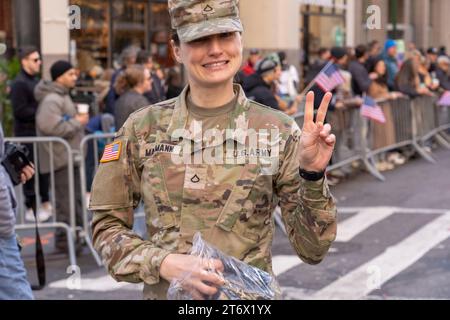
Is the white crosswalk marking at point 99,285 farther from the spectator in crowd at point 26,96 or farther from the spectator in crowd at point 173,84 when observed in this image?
the spectator in crowd at point 173,84

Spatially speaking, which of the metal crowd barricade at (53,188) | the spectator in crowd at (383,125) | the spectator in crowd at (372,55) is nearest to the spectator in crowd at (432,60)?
the spectator in crowd at (372,55)

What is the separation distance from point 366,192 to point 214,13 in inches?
366

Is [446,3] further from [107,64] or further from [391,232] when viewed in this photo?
[391,232]

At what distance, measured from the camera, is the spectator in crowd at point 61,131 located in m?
8.30

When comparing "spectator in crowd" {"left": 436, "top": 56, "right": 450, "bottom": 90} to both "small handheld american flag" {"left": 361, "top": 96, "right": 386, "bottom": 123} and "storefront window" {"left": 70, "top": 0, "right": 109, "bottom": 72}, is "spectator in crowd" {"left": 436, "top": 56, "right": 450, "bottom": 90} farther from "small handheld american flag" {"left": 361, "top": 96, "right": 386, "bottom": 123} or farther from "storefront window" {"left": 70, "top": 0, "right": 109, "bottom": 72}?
"storefront window" {"left": 70, "top": 0, "right": 109, "bottom": 72}

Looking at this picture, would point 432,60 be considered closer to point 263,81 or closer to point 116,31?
point 116,31

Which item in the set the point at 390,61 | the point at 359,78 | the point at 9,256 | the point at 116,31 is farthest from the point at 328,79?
the point at 116,31

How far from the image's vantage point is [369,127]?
43.0 feet

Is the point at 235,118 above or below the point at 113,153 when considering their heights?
above

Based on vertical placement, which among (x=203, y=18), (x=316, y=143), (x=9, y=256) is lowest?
(x=9, y=256)

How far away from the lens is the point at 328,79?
384 inches

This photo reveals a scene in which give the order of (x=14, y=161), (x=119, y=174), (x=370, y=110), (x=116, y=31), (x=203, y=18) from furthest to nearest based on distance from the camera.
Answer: (x=116, y=31) → (x=370, y=110) → (x=14, y=161) → (x=119, y=174) → (x=203, y=18)

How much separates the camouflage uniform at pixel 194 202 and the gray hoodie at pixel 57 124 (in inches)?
224

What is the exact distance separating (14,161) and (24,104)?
15.9 ft
